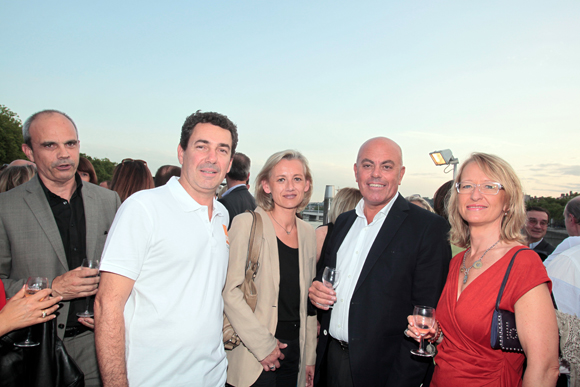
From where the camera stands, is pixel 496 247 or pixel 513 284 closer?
pixel 513 284

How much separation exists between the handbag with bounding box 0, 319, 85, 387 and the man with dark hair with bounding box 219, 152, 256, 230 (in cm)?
285

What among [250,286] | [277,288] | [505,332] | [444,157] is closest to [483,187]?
[505,332]

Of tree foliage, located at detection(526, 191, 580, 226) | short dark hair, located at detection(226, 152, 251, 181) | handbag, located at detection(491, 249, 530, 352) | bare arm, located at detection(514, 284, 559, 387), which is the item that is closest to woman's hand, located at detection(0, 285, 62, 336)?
handbag, located at detection(491, 249, 530, 352)

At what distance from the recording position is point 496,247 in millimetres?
2211

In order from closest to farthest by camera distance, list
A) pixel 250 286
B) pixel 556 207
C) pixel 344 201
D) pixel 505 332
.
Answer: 1. pixel 505 332
2. pixel 250 286
3. pixel 344 201
4. pixel 556 207

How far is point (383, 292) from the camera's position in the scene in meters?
2.49

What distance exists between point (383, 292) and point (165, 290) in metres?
1.57

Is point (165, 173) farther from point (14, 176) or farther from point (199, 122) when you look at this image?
point (199, 122)

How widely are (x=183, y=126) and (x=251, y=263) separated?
116cm

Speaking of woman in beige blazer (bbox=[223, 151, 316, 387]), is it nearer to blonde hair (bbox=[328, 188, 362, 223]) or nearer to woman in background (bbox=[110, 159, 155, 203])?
blonde hair (bbox=[328, 188, 362, 223])

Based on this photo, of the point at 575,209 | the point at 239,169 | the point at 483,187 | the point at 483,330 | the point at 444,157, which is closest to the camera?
the point at 483,330

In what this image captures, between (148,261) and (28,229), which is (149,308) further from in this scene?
(28,229)

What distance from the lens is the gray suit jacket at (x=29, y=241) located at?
2.38 m

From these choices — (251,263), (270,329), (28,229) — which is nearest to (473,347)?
(270,329)
